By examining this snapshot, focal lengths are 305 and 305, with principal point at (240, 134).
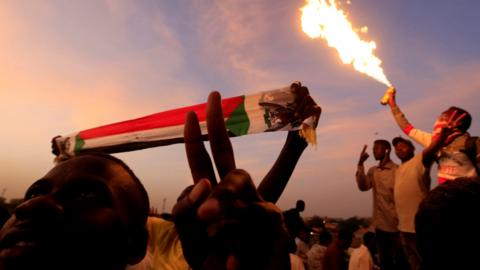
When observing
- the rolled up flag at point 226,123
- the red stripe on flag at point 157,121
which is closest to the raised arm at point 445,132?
the rolled up flag at point 226,123

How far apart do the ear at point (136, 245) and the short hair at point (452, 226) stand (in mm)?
1630

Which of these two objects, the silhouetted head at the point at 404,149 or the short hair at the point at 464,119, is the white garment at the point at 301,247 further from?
the short hair at the point at 464,119

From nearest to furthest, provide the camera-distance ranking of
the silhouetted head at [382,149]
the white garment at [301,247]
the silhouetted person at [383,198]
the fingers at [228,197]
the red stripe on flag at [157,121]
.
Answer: the fingers at [228,197] < the red stripe on flag at [157,121] < the silhouetted person at [383,198] < the silhouetted head at [382,149] < the white garment at [301,247]

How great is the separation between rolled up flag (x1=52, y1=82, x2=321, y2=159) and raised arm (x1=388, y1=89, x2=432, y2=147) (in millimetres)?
2424

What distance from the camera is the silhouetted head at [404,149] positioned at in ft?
16.9

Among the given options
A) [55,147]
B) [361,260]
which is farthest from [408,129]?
[55,147]

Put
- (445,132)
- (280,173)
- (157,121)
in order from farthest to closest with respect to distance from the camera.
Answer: (157,121) → (445,132) → (280,173)

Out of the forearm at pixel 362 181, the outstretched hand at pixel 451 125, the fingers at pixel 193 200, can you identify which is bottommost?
the forearm at pixel 362 181

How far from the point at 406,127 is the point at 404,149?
0.44 metres

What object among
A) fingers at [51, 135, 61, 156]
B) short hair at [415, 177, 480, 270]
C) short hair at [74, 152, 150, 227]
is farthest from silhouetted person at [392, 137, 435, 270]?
fingers at [51, 135, 61, 156]

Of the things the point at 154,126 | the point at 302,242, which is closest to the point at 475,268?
the point at 154,126

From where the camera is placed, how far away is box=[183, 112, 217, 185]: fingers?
119 cm

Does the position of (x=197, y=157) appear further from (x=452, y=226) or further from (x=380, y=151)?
(x=380, y=151)

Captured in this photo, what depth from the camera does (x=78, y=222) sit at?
134 centimetres
